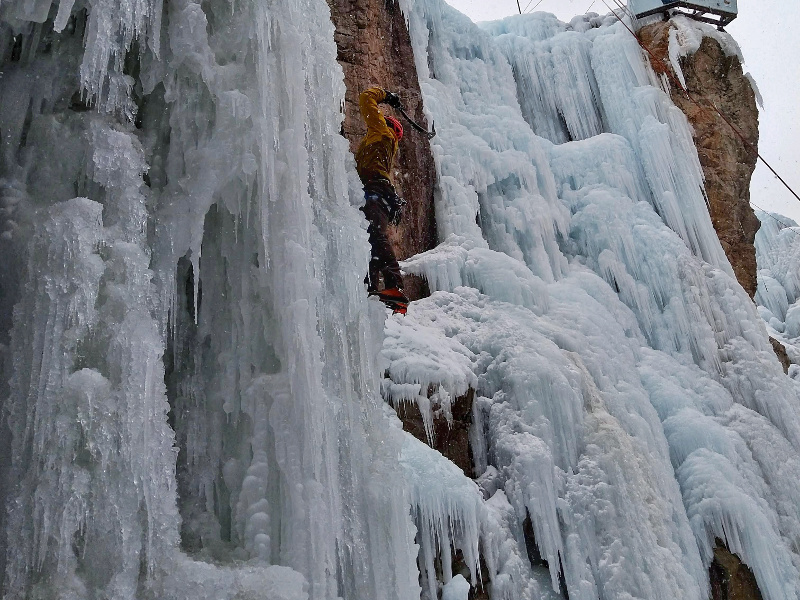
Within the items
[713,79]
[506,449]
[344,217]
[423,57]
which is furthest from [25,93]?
[713,79]

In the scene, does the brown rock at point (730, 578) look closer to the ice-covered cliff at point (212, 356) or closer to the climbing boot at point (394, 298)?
the ice-covered cliff at point (212, 356)

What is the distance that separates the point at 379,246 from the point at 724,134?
719 cm

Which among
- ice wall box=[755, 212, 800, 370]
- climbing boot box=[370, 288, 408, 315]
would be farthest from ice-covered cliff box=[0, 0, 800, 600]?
ice wall box=[755, 212, 800, 370]

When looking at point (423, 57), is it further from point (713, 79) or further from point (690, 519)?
point (690, 519)

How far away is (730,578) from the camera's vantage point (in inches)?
221

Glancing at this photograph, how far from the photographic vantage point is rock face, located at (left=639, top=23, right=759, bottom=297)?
384 inches

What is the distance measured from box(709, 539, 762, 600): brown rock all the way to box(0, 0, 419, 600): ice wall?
14.0ft

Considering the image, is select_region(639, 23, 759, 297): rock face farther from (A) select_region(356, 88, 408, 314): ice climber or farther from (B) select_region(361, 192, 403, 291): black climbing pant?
(B) select_region(361, 192, 403, 291): black climbing pant

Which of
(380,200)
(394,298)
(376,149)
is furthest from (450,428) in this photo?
(376,149)

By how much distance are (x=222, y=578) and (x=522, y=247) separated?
22.0 feet

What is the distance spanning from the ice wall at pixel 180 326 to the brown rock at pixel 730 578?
14.0 ft

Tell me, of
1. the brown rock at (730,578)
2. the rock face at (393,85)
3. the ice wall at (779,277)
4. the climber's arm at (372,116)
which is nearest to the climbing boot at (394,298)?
the climber's arm at (372,116)

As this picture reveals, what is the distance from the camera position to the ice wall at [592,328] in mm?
4926

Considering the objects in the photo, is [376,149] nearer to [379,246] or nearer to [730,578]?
[379,246]
